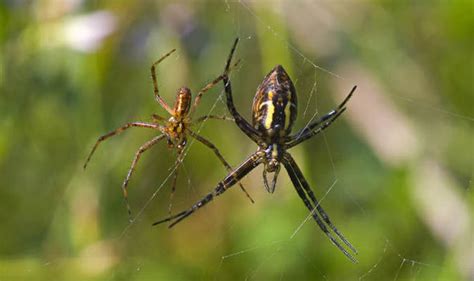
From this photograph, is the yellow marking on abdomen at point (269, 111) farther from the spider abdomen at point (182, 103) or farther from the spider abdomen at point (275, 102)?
the spider abdomen at point (182, 103)

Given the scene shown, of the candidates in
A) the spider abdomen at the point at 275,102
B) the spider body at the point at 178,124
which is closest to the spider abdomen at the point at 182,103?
the spider body at the point at 178,124

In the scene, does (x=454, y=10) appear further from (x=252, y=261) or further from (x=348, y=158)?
(x=252, y=261)

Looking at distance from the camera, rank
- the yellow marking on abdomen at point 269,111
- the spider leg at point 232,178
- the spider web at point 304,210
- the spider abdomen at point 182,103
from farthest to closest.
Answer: the spider web at point 304,210, the spider abdomen at point 182,103, the spider leg at point 232,178, the yellow marking on abdomen at point 269,111

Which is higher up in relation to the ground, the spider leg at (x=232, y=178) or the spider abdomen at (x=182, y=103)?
the spider abdomen at (x=182, y=103)

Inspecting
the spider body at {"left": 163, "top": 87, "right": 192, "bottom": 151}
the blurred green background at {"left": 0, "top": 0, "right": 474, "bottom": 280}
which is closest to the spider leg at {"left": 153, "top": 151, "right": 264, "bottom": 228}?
the spider body at {"left": 163, "top": 87, "right": 192, "bottom": 151}

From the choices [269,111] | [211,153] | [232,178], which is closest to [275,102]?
[269,111]

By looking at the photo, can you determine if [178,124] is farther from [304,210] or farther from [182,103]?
[304,210]

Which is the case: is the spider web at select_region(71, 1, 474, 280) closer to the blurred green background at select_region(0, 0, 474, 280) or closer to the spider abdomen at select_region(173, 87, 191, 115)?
the blurred green background at select_region(0, 0, 474, 280)
